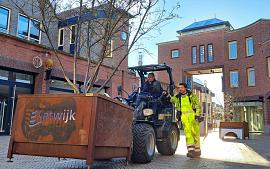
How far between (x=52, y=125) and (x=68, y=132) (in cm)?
33

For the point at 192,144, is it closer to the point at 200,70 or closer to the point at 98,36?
the point at 98,36

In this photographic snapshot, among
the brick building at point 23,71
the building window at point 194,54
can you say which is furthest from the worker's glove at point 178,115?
the building window at point 194,54

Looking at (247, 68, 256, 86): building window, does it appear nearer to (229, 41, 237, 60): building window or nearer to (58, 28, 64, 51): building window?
(229, 41, 237, 60): building window

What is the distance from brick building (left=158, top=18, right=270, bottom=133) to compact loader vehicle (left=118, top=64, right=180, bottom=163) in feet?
70.0

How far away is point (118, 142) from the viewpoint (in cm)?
564

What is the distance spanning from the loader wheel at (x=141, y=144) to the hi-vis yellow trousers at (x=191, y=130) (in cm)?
194

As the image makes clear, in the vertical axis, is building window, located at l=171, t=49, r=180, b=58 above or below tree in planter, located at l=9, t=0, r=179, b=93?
above

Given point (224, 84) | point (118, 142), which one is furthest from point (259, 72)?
point (118, 142)

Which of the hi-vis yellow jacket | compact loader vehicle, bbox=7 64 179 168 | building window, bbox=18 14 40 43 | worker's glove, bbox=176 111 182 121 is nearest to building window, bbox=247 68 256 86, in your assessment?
building window, bbox=18 14 40 43

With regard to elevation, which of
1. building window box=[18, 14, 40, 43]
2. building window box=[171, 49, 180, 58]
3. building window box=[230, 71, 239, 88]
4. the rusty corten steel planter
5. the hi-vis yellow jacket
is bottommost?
the rusty corten steel planter

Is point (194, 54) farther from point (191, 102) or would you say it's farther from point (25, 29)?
point (191, 102)

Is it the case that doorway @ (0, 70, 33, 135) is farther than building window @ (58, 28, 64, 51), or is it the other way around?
building window @ (58, 28, 64, 51)

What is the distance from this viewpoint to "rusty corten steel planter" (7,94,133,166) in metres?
4.86

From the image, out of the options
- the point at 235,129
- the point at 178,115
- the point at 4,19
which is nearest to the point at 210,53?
the point at 235,129
